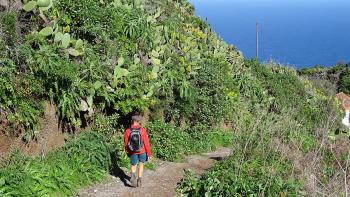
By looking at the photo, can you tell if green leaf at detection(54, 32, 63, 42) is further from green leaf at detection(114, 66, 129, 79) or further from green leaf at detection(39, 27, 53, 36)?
green leaf at detection(114, 66, 129, 79)

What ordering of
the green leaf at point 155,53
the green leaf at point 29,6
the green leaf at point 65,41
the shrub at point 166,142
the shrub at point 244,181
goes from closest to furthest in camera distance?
the shrub at point 244,181
the green leaf at point 65,41
the green leaf at point 29,6
the shrub at point 166,142
the green leaf at point 155,53

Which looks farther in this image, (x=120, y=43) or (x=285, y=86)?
(x=285, y=86)

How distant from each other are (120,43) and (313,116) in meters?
13.7

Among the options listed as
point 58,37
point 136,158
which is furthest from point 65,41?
point 136,158

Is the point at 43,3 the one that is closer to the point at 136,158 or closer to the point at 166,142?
the point at 136,158

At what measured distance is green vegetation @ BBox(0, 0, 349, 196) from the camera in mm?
8414

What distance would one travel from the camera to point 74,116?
33.8 ft

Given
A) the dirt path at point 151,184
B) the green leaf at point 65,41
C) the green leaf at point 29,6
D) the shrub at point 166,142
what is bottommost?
the dirt path at point 151,184

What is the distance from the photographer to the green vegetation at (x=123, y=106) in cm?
841

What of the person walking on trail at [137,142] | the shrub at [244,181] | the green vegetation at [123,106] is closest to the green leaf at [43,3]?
the green vegetation at [123,106]

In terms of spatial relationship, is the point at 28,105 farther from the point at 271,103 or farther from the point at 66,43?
the point at 271,103

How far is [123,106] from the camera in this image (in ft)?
37.1

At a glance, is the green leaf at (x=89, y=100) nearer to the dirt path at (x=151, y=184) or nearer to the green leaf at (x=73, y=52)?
the green leaf at (x=73, y=52)

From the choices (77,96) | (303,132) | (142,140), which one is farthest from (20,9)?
(303,132)
